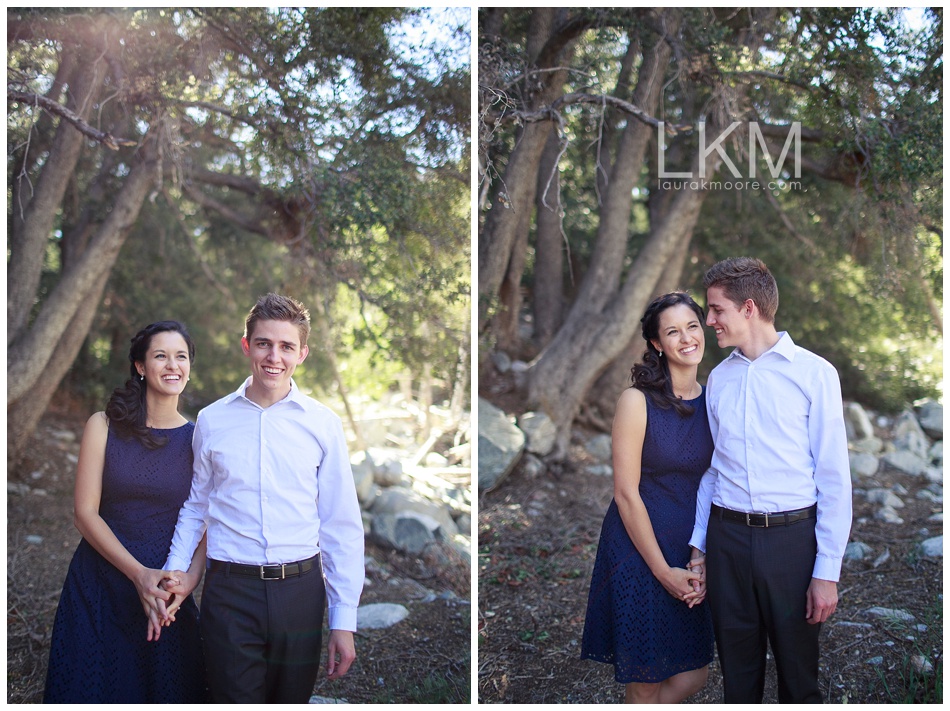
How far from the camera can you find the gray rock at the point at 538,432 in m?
5.58

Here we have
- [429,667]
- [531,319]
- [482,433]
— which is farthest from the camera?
[531,319]

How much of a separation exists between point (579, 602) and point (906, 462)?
11.9ft

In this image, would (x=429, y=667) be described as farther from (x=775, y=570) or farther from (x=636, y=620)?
(x=775, y=570)

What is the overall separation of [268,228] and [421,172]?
1.96 meters

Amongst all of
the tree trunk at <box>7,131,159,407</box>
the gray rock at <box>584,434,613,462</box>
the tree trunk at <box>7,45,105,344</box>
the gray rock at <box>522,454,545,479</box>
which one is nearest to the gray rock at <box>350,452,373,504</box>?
the gray rock at <box>522,454,545,479</box>

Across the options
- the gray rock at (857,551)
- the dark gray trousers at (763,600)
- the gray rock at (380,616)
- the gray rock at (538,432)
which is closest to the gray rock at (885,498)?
the gray rock at (857,551)

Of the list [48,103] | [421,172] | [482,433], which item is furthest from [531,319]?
[48,103]

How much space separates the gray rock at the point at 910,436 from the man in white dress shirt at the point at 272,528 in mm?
Result: 5762

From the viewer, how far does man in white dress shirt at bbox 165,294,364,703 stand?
2238 millimetres

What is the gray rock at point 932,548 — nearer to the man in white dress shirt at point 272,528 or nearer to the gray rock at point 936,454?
the gray rock at point 936,454

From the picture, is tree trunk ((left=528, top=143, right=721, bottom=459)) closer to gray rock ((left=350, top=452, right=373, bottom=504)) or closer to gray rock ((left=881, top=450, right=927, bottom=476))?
gray rock ((left=350, top=452, right=373, bottom=504))

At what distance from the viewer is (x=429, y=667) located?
361cm

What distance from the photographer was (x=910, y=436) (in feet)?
22.4

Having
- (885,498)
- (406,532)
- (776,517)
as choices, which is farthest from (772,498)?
(885,498)
